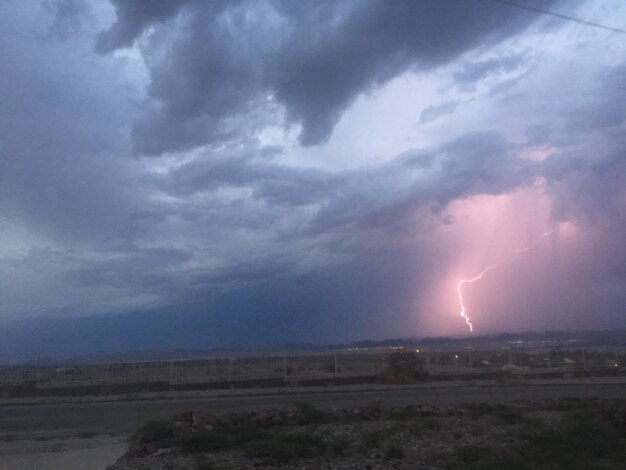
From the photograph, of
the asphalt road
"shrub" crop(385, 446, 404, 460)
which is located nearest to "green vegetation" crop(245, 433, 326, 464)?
"shrub" crop(385, 446, 404, 460)

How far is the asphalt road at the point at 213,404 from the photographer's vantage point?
27359 mm

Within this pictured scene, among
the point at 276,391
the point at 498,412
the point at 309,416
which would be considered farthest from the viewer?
the point at 276,391

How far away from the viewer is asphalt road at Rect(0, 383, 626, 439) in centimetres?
2736

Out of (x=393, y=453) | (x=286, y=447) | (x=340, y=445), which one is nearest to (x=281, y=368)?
(x=340, y=445)

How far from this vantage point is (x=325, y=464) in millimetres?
17359

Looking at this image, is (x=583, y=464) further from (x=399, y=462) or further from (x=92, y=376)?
(x=92, y=376)

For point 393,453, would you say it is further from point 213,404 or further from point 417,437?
point 213,404

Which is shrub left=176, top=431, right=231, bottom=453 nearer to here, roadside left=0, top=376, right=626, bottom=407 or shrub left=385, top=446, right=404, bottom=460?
shrub left=385, top=446, right=404, bottom=460

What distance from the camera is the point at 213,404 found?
3400 centimetres

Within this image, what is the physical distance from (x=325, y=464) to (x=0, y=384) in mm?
33700

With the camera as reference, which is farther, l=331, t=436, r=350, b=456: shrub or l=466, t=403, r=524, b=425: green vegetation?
l=466, t=403, r=524, b=425: green vegetation

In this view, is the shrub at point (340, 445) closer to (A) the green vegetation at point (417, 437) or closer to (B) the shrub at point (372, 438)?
(A) the green vegetation at point (417, 437)

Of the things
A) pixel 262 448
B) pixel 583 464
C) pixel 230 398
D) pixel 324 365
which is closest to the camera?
pixel 583 464

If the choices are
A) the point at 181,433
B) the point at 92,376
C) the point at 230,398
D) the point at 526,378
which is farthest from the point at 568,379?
the point at 181,433
